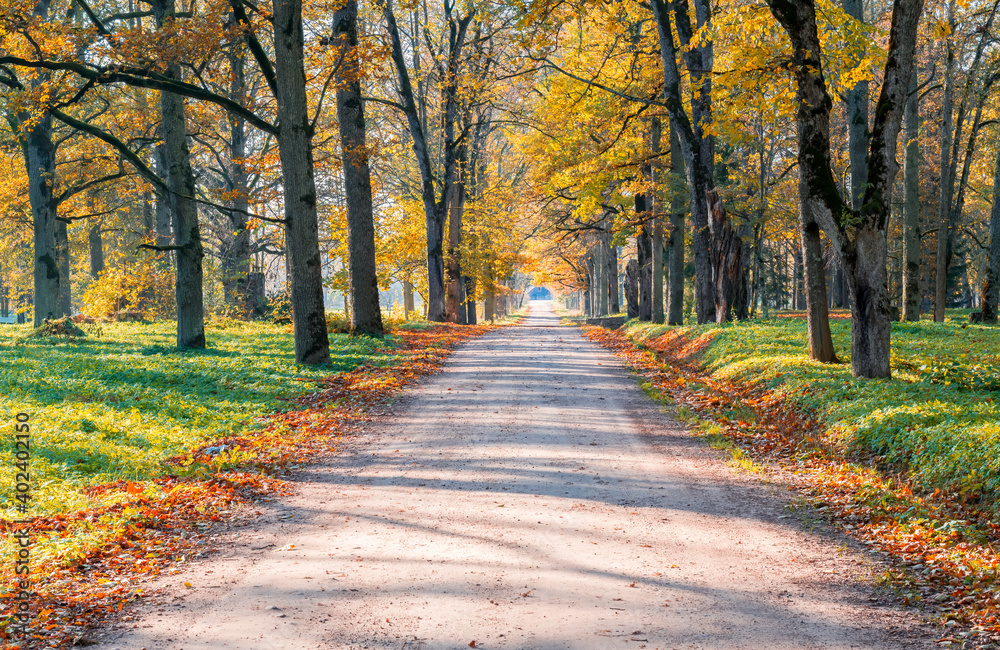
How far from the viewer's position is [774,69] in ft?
31.8

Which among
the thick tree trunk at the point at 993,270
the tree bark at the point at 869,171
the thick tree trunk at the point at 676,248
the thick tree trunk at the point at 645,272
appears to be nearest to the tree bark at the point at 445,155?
the thick tree trunk at the point at 676,248

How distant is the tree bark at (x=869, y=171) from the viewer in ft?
29.2

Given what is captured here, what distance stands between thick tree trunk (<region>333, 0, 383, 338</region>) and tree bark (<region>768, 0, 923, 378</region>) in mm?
10308

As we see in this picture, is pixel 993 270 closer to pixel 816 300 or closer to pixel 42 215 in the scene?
pixel 816 300

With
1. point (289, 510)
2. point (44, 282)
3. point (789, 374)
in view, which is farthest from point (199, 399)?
point (44, 282)

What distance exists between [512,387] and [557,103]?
39.5ft

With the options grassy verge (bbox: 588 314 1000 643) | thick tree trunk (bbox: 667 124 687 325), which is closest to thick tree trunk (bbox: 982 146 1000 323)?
grassy verge (bbox: 588 314 1000 643)

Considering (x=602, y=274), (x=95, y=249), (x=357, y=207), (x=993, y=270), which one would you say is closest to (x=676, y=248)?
(x=993, y=270)

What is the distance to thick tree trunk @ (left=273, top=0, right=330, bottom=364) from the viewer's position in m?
12.8

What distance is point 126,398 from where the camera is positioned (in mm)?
9461

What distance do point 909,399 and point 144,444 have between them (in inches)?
339

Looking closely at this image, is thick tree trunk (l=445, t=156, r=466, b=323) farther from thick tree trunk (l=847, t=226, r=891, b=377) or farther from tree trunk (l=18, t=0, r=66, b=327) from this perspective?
thick tree trunk (l=847, t=226, r=891, b=377)

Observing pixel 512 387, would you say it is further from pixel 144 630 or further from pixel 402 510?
pixel 144 630

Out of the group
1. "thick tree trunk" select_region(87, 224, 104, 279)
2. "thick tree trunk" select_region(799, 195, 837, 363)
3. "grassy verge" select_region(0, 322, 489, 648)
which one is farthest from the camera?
"thick tree trunk" select_region(87, 224, 104, 279)
